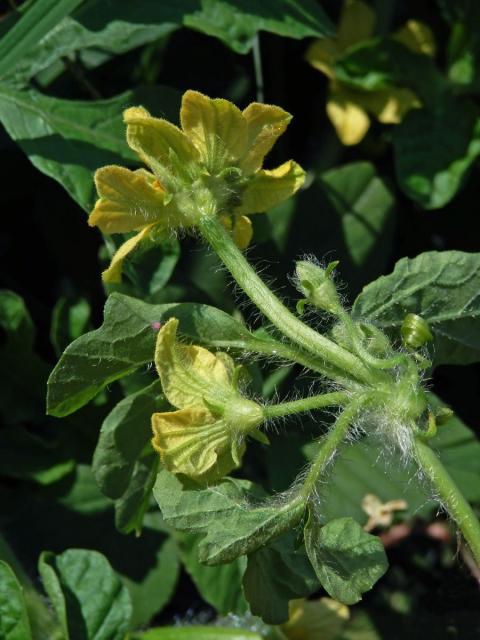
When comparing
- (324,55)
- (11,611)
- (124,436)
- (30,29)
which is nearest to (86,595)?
(11,611)

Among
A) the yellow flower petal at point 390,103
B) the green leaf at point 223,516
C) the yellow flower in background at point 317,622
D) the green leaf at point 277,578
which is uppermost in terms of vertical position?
the green leaf at point 223,516

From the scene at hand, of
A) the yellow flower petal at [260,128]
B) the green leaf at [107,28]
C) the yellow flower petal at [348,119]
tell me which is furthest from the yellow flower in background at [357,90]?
the yellow flower petal at [260,128]

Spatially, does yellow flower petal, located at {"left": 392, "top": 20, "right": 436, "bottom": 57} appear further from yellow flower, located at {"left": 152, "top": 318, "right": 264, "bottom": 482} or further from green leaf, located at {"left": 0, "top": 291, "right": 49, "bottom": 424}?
yellow flower, located at {"left": 152, "top": 318, "right": 264, "bottom": 482}

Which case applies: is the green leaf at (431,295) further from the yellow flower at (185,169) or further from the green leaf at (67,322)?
the green leaf at (67,322)

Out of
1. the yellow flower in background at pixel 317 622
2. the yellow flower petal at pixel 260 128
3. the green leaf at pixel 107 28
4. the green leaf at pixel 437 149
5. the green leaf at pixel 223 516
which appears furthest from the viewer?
the green leaf at pixel 437 149

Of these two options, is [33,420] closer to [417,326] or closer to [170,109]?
[170,109]

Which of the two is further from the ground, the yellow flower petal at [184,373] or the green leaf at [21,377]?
the yellow flower petal at [184,373]

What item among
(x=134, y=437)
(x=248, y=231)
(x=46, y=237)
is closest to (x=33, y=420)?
(x=46, y=237)
